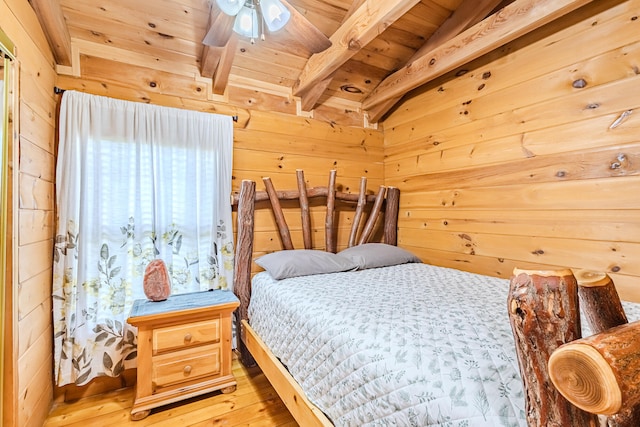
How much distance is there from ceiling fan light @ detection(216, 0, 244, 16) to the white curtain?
3.18 ft

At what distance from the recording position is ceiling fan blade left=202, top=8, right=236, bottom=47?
1.42 metres

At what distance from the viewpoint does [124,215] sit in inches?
74.9

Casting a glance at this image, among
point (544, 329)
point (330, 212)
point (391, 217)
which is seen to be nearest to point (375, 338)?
point (544, 329)

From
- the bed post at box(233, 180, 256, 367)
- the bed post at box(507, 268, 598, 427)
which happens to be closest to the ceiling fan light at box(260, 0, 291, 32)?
the bed post at box(233, 180, 256, 367)

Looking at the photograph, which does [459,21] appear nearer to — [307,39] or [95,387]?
[307,39]

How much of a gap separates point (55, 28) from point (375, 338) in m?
2.23

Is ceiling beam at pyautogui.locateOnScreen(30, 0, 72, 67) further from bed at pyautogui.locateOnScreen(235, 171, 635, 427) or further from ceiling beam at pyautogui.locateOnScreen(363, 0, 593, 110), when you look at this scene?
ceiling beam at pyautogui.locateOnScreen(363, 0, 593, 110)

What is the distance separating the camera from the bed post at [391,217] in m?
2.82

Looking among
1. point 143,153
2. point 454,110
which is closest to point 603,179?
point 454,110

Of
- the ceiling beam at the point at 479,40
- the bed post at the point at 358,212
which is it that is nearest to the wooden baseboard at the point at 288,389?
the bed post at the point at 358,212

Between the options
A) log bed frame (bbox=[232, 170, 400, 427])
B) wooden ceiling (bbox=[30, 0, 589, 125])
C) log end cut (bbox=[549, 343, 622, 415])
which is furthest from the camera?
log bed frame (bbox=[232, 170, 400, 427])

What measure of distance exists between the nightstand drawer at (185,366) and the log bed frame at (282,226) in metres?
0.24

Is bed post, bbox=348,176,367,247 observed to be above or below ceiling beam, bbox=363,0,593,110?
below

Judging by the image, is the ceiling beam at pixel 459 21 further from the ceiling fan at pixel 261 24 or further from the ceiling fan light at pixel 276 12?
the ceiling fan light at pixel 276 12
